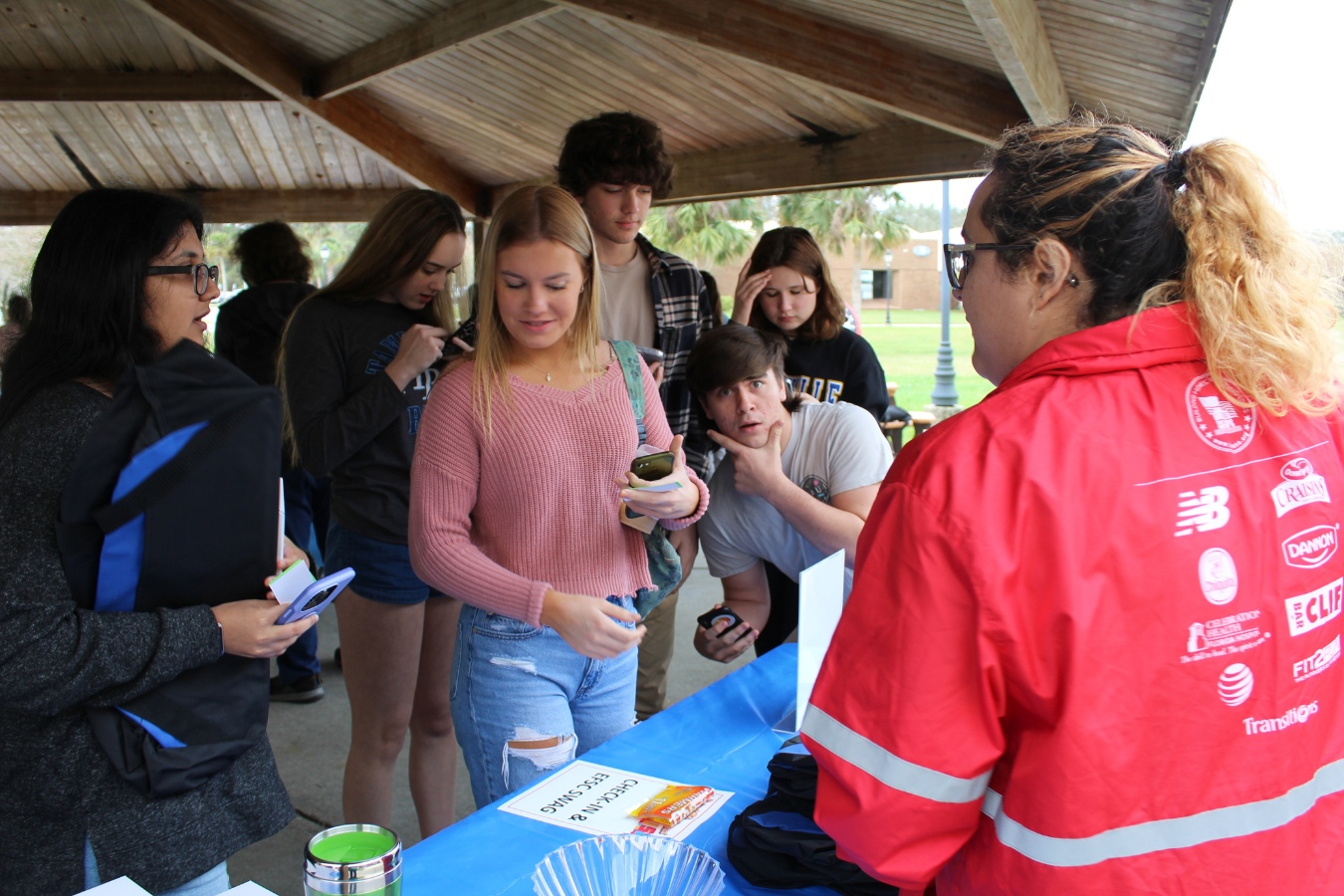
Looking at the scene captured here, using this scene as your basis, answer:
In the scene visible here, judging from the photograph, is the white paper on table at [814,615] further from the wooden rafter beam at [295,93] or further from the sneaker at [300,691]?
the wooden rafter beam at [295,93]

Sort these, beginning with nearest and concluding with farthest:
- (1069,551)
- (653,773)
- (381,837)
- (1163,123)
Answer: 1. (1069,551)
2. (381,837)
3. (653,773)
4. (1163,123)

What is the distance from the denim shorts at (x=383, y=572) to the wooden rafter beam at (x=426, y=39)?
7.04 ft

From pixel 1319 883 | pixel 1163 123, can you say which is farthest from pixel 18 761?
pixel 1163 123

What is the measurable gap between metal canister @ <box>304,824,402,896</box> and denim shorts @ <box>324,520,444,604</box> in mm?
1213

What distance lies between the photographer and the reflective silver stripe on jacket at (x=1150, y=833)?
82 centimetres

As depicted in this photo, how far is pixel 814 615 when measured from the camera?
64.1 inches

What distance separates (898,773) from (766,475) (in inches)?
51.1

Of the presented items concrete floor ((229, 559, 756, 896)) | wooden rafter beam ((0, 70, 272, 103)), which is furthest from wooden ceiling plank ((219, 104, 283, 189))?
concrete floor ((229, 559, 756, 896))

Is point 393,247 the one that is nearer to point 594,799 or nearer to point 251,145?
point 594,799

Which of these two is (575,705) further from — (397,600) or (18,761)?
(18,761)

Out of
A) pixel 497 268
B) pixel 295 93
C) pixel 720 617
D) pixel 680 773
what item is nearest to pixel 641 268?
pixel 497 268

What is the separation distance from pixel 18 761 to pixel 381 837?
642mm

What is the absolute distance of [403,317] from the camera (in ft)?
7.45

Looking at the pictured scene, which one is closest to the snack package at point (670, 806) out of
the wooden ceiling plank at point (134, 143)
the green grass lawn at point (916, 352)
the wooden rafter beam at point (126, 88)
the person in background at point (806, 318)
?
the person in background at point (806, 318)
